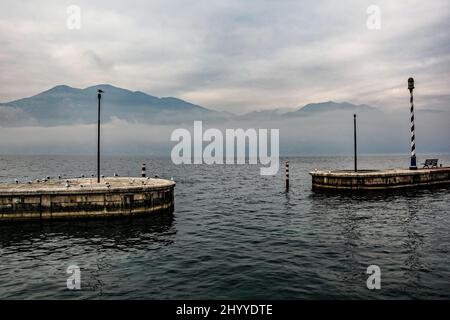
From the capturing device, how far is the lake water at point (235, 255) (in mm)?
12516

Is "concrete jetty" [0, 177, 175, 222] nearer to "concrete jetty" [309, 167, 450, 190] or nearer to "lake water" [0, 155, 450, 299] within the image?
"lake water" [0, 155, 450, 299]

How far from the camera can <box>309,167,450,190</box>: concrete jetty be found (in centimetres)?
4116

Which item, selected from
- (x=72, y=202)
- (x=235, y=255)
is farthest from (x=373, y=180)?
(x=72, y=202)

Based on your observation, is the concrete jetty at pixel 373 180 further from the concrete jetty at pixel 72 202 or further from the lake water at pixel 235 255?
the concrete jetty at pixel 72 202

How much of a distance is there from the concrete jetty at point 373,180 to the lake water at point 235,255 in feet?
37.7

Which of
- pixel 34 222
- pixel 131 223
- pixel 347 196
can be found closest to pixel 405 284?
pixel 131 223

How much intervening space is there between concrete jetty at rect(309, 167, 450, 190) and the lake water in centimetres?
1148

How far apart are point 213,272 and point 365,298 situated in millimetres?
6233

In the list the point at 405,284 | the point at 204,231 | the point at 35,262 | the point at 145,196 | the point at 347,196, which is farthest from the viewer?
the point at 347,196

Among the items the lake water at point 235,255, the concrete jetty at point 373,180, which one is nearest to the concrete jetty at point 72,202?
the lake water at point 235,255

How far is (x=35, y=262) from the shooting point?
16047 millimetres

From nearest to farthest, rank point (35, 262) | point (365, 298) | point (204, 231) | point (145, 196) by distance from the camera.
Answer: point (365, 298) → point (35, 262) → point (204, 231) → point (145, 196)

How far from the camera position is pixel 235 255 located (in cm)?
1706
